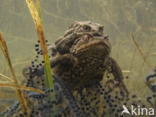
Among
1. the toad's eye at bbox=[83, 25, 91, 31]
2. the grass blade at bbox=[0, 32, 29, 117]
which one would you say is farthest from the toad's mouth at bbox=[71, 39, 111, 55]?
the grass blade at bbox=[0, 32, 29, 117]

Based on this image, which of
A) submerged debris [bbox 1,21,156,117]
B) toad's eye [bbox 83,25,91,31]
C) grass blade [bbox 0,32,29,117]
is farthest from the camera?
toad's eye [bbox 83,25,91,31]

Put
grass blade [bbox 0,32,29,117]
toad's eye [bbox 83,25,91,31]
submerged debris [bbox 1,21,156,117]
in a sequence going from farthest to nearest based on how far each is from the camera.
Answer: toad's eye [bbox 83,25,91,31] → submerged debris [bbox 1,21,156,117] → grass blade [bbox 0,32,29,117]

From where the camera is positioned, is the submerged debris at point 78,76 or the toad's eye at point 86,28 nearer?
the submerged debris at point 78,76

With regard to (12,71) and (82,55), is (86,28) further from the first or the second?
(12,71)

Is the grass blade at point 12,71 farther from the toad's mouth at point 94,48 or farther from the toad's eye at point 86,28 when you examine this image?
the toad's eye at point 86,28

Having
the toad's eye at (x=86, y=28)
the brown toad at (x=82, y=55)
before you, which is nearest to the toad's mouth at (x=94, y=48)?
the brown toad at (x=82, y=55)

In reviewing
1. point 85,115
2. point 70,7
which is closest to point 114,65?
point 85,115

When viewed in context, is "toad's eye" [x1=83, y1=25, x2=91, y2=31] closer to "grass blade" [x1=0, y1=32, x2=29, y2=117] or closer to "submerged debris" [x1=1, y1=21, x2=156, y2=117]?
"submerged debris" [x1=1, y1=21, x2=156, y2=117]

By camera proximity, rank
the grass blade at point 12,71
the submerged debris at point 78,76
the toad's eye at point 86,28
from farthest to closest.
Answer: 1. the toad's eye at point 86,28
2. the submerged debris at point 78,76
3. the grass blade at point 12,71

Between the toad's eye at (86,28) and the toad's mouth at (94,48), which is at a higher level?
the toad's eye at (86,28)
